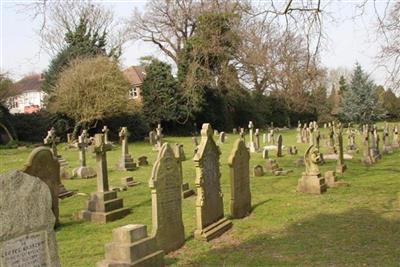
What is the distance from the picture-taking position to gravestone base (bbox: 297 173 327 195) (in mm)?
13852

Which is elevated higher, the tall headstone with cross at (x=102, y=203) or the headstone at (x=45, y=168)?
the headstone at (x=45, y=168)

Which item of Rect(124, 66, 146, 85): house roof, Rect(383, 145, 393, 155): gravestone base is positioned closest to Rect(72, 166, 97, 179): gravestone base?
Rect(383, 145, 393, 155): gravestone base

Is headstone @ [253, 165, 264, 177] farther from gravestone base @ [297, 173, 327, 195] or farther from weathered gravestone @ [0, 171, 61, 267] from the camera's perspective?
weathered gravestone @ [0, 171, 61, 267]

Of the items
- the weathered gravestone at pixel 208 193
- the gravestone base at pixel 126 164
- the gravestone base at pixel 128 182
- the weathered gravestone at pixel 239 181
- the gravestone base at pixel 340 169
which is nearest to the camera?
the weathered gravestone at pixel 208 193

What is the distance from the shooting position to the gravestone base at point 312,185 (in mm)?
13852

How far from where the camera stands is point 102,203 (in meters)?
11.5

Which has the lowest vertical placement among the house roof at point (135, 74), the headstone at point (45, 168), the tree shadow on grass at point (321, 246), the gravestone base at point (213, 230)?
the tree shadow on grass at point (321, 246)

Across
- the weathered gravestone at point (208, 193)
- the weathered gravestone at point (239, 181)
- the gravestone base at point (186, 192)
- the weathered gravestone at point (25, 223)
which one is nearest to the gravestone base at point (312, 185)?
the weathered gravestone at point (239, 181)

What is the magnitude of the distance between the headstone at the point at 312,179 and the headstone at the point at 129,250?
25.4 feet

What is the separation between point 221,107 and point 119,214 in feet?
141

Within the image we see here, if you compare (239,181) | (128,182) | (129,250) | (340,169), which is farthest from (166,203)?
(340,169)

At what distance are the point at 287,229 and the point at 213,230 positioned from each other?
1572 mm

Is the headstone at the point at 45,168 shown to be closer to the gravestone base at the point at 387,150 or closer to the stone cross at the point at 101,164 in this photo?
the stone cross at the point at 101,164

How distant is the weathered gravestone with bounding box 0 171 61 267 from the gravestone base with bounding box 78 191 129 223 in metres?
6.91
